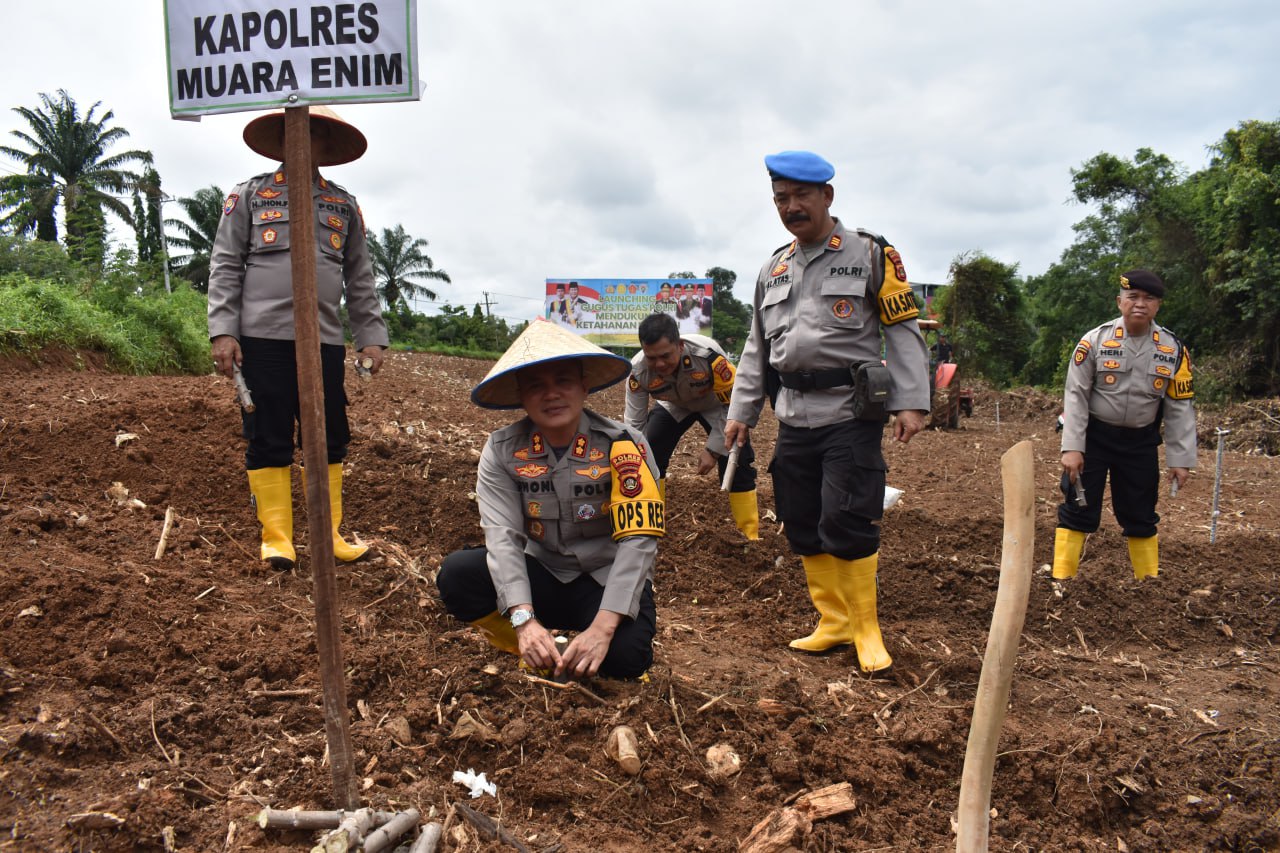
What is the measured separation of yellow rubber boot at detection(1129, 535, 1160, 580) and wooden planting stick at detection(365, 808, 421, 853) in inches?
172

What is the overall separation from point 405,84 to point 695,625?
3.01 metres

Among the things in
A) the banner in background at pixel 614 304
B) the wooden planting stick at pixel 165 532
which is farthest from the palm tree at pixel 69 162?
the wooden planting stick at pixel 165 532

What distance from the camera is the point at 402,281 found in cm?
5447

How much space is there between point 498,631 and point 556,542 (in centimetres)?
44

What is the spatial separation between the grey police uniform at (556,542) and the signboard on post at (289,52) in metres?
1.24

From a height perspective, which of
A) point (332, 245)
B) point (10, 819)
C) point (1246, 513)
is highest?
point (332, 245)

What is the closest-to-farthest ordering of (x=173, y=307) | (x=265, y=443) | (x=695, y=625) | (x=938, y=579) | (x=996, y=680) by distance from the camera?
1. (x=996, y=680)
2. (x=265, y=443)
3. (x=695, y=625)
4. (x=938, y=579)
5. (x=173, y=307)

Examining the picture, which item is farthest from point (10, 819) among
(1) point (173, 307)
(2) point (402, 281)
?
(2) point (402, 281)

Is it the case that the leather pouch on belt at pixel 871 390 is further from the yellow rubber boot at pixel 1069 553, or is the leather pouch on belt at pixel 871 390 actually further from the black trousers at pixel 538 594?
the yellow rubber boot at pixel 1069 553

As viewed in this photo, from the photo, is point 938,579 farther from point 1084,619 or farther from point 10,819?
point 10,819

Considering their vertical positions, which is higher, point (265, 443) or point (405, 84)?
point (405, 84)

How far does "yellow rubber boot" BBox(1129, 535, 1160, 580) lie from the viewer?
489 centimetres

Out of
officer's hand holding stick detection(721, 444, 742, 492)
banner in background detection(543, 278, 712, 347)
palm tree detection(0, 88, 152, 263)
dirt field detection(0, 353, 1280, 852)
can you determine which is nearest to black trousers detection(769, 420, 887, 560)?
officer's hand holding stick detection(721, 444, 742, 492)

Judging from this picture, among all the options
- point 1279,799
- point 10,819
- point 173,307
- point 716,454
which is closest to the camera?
point 10,819
